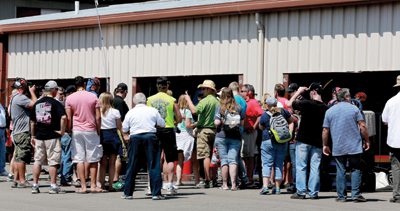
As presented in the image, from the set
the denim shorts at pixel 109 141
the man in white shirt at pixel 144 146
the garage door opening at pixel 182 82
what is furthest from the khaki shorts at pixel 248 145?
the garage door opening at pixel 182 82

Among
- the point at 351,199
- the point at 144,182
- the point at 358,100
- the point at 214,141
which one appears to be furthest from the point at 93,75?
the point at 351,199

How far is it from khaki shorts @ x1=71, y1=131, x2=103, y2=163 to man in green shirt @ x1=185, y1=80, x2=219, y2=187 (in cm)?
205

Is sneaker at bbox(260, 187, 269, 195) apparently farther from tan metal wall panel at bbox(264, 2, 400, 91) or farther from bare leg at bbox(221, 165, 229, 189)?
tan metal wall panel at bbox(264, 2, 400, 91)

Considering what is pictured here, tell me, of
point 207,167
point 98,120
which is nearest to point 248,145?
point 207,167

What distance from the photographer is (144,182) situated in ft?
65.8

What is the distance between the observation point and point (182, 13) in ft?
76.2

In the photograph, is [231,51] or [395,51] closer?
[395,51]

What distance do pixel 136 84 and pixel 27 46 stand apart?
4.32 m

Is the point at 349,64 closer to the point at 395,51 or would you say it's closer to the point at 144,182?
the point at 395,51

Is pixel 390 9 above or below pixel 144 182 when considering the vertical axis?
above

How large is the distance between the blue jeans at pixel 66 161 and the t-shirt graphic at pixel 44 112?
77.9 inches

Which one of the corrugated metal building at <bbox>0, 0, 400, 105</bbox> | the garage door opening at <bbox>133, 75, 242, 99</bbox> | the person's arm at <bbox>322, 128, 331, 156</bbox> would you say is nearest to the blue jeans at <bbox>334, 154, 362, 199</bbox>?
the person's arm at <bbox>322, 128, 331, 156</bbox>

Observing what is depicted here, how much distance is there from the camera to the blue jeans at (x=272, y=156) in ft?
56.7

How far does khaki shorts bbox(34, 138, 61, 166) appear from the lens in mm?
17172
